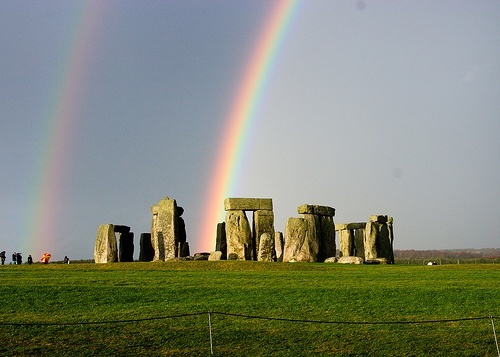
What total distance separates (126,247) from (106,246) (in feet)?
13.5

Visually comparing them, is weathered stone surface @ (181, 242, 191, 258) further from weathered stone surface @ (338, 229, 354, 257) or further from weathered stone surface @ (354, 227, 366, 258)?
weathered stone surface @ (354, 227, 366, 258)

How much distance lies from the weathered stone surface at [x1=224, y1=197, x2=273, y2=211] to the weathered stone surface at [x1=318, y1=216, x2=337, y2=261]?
395 centimetres

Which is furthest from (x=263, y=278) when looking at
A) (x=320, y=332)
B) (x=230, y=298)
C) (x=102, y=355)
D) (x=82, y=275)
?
(x=102, y=355)

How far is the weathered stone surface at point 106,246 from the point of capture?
34688mm

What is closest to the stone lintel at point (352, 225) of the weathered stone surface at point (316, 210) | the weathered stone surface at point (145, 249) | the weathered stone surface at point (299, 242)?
the weathered stone surface at point (316, 210)

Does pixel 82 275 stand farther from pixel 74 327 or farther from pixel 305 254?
pixel 305 254

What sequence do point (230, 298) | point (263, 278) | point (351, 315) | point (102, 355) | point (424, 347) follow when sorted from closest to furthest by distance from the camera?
point (102, 355)
point (424, 347)
point (351, 315)
point (230, 298)
point (263, 278)

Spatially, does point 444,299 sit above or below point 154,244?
below

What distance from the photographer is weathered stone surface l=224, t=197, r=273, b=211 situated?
36.1 meters

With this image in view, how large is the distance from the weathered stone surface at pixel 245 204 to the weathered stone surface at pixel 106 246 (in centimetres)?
665

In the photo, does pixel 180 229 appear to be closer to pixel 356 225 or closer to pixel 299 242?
pixel 299 242

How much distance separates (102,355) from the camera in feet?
41.8

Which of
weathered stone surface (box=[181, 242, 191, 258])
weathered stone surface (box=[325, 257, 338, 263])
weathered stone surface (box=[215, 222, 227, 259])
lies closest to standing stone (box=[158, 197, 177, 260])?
weathered stone surface (box=[181, 242, 191, 258])

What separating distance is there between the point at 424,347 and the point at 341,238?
105 feet
